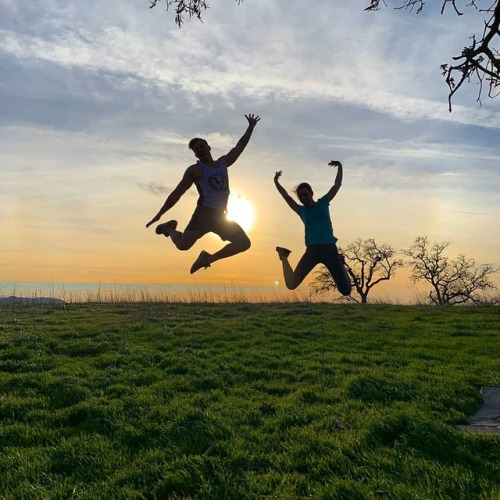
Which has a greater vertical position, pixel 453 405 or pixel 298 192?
pixel 298 192

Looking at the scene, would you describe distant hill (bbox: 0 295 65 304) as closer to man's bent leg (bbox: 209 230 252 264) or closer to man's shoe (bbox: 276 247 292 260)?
man's shoe (bbox: 276 247 292 260)

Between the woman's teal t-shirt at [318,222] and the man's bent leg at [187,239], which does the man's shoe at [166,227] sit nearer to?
the man's bent leg at [187,239]

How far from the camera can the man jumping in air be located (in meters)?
5.43

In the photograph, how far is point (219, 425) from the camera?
812cm

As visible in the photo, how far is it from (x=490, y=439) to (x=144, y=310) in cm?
1987

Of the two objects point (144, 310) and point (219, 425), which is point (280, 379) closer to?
point (219, 425)

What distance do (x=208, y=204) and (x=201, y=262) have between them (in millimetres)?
903

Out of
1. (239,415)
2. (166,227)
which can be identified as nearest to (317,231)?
(166,227)

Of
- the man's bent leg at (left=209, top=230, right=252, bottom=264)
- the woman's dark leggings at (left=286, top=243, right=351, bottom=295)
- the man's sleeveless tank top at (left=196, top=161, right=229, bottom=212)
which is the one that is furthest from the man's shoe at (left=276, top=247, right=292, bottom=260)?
the man's sleeveless tank top at (left=196, top=161, right=229, bottom=212)

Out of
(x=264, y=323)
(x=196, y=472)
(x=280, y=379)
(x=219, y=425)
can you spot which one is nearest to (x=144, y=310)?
(x=264, y=323)

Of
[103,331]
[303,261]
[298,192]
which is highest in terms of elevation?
[298,192]

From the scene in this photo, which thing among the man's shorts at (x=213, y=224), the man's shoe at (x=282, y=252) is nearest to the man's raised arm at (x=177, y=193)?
the man's shorts at (x=213, y=224)

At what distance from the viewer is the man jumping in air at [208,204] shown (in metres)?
5.43

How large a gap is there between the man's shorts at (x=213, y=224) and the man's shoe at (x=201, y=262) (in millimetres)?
369
